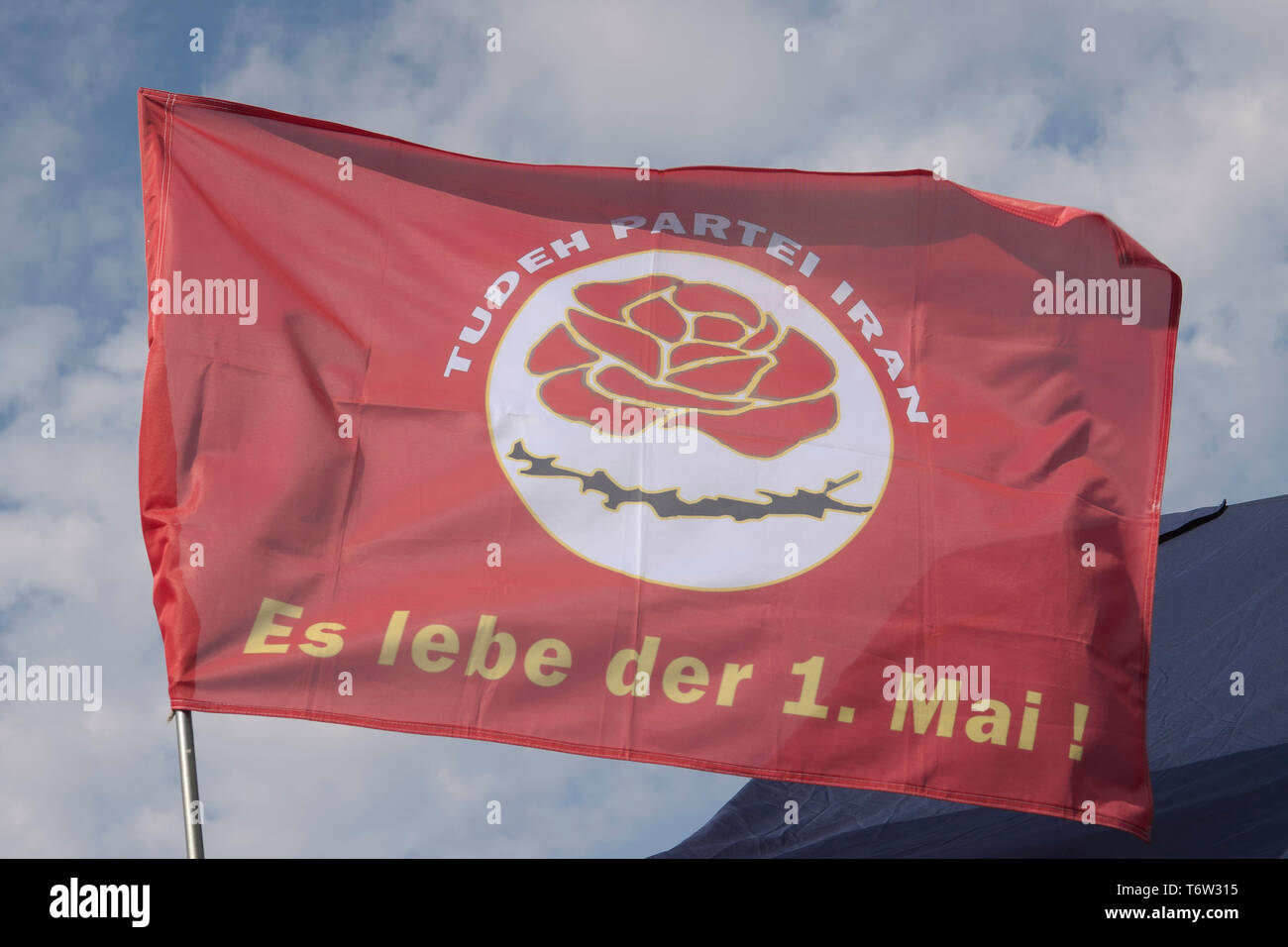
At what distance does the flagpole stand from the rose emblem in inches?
100

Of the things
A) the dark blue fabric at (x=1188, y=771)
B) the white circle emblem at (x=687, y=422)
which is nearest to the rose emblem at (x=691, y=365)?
the white circle emblem at (x=687, y=422)

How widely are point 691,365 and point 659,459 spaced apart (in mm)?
628

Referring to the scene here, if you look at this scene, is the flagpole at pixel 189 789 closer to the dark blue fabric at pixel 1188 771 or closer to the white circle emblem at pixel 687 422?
the white circle emblem at pixel 687 422

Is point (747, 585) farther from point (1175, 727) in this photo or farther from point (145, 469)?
point (1175, 727)

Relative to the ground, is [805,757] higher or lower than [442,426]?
lower

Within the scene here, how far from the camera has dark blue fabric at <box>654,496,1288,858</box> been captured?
9812 millimetres

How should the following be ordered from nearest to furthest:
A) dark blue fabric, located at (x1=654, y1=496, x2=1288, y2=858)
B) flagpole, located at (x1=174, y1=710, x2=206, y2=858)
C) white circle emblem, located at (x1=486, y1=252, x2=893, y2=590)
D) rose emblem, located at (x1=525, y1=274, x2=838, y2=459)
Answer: flagpole, located at (x1=174, y1=710, x2=206, y2=858)
white circle emblem, located at (x1=486, y1=252, x2=893, y2=590)
rose emblem, located at (x1=525, y1=274, x2=838, y2=459)
dark blue fabric, located at (x1=654, y1=496, x2=1288, y2=858)

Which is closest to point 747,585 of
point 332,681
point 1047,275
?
point 332,681

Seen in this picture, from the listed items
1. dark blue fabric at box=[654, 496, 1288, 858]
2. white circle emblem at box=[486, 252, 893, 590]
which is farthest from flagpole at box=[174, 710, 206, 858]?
dark blue fabric at box=[654, 496, 1288, 858]

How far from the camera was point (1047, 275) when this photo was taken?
357 inches

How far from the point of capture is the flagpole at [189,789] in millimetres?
6391

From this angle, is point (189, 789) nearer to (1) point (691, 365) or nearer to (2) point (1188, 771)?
(1) point (691, 365)

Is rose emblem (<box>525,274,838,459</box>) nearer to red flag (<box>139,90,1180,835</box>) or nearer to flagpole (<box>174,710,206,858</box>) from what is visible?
red flag (<box>139,90,1180,835</box>)

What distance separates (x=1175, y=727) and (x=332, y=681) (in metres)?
6.53
